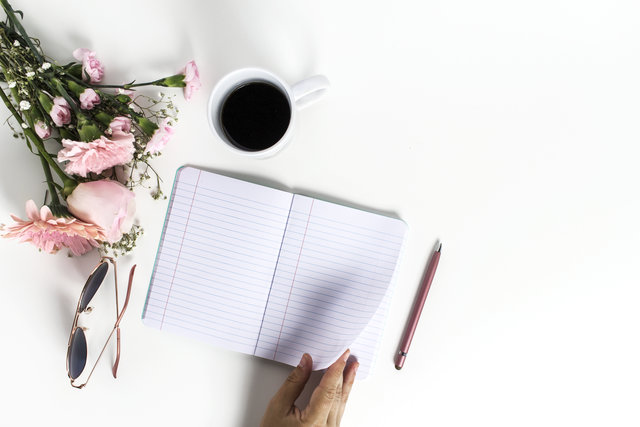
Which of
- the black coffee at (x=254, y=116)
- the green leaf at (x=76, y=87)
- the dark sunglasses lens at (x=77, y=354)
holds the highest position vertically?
the black coffee at (x=254, y=116)

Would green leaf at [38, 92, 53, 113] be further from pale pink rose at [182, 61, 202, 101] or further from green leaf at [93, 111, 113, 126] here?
pale pink rose at [182, 61, 202, 101]

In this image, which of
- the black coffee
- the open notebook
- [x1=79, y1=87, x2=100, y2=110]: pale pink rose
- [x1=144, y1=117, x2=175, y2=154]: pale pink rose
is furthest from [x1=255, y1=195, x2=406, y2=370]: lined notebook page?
[x1=79, y1=87, x2=100, y2=110]: pale pink rose

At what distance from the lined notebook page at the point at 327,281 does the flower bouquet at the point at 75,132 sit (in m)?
0.26

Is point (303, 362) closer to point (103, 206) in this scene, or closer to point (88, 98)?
point (103, 206)

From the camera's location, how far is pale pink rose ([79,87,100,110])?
0.63 m

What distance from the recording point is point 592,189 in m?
0.76

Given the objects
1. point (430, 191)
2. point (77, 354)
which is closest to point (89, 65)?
point (77, 354)

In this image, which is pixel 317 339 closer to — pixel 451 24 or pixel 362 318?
pixel 362 318

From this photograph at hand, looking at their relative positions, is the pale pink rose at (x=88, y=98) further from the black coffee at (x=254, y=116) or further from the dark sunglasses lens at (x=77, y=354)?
the dark sunglasses lens at (x=77, y=354)

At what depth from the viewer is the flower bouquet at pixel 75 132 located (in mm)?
589

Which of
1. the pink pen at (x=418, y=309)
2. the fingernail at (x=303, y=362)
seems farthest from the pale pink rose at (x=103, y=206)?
the pink pen at (x=418, y=309)

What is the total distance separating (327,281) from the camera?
0.75 metres

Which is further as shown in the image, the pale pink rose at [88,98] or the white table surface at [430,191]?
the white table surface at [430,191]

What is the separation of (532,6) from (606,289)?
0.50 m
